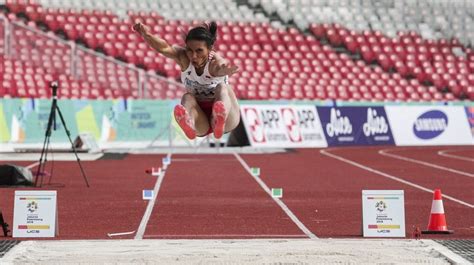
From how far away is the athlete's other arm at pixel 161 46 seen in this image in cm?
885

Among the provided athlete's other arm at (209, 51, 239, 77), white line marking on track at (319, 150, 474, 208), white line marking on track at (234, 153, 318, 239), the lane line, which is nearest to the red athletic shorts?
athlete's other arm at (209, 51, 239, 77)

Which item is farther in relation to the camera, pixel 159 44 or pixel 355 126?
pixel 355 126

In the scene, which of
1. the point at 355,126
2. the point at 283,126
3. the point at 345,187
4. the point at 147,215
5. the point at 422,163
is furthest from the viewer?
the point at 355,126

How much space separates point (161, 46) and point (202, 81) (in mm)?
497

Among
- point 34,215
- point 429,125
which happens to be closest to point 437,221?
point 34,215

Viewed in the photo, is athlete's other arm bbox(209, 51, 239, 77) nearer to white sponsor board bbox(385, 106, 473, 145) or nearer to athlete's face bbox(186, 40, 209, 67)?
athlete's face bbox(186, 40, 209, 67)

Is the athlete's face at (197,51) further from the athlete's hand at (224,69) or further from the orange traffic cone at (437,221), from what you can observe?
the orange traffic cone at (437,221)

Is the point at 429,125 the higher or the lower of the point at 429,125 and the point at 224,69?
the higher

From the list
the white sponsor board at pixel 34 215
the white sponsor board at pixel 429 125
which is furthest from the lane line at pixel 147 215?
the white sponsor board at pixel 429 125

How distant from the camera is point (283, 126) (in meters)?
30.4

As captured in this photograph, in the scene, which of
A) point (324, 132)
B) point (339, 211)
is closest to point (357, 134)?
point (324, 132)

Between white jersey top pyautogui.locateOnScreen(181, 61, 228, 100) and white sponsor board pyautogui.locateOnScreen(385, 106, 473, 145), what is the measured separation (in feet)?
75.1

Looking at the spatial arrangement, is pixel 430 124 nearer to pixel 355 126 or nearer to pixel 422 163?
pixel 355 126

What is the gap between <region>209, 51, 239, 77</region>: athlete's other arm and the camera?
28.2 ft
